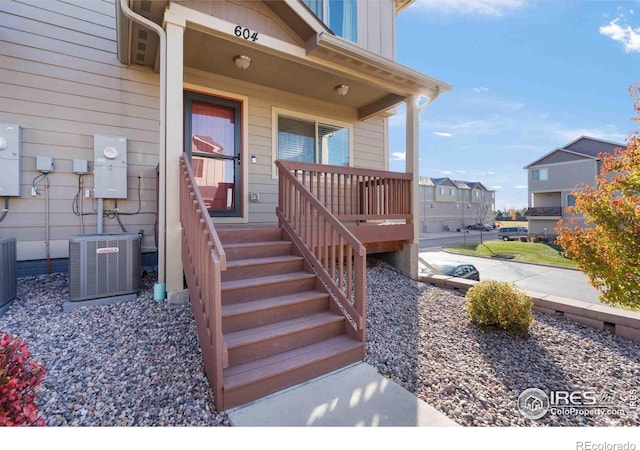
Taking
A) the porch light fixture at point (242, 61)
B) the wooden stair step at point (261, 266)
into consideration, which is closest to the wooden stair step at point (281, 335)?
the wooden stair step at point (261, 266)

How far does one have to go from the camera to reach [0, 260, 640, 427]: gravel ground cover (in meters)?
1.84

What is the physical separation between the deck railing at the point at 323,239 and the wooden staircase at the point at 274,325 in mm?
121

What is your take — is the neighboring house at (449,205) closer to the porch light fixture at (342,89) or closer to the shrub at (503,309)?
the porch light fixture at (342,89)

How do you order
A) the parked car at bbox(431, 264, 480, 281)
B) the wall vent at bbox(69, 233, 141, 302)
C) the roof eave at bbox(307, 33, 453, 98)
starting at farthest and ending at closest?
1. the parked car at bbox(431, 264, 480, 281)
2. the roof eave at bbox(307, 33, 453, 98)
3. the wall vent at bbox(69, 233, 141, 302)

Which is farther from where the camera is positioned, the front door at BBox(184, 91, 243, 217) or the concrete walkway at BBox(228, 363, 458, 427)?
the front door at BBox(184, 91, 243, 217)

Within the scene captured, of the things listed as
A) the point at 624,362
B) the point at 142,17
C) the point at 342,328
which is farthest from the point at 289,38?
the point at 624,362

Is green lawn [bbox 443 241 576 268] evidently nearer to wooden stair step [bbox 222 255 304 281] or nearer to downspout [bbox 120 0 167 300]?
wooden stair step [bbox 222 255 304 281]

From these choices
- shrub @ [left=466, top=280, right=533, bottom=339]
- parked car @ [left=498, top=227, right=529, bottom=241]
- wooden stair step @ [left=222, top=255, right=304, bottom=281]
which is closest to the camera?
wooden stair step @ [left=222, top=255, right=304, bottom=281]

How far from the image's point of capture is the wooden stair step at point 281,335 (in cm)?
217

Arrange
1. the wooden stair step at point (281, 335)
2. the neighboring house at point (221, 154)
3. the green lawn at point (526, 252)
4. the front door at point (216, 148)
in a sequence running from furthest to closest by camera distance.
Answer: the green lawn at point (526, 252)
the front door at point (216, 148)
the neighboring house at point (221, 154)
the wooden stair step at point (281, 335)

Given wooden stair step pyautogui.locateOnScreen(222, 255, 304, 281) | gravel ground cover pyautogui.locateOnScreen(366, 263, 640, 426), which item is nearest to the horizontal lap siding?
wooden stair step pyautogui.locateOnScreen(222, 255, 304, 281)

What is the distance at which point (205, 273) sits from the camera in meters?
2.17

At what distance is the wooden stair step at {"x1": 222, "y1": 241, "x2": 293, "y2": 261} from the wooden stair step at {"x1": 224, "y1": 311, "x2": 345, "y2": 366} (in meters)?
0.90
